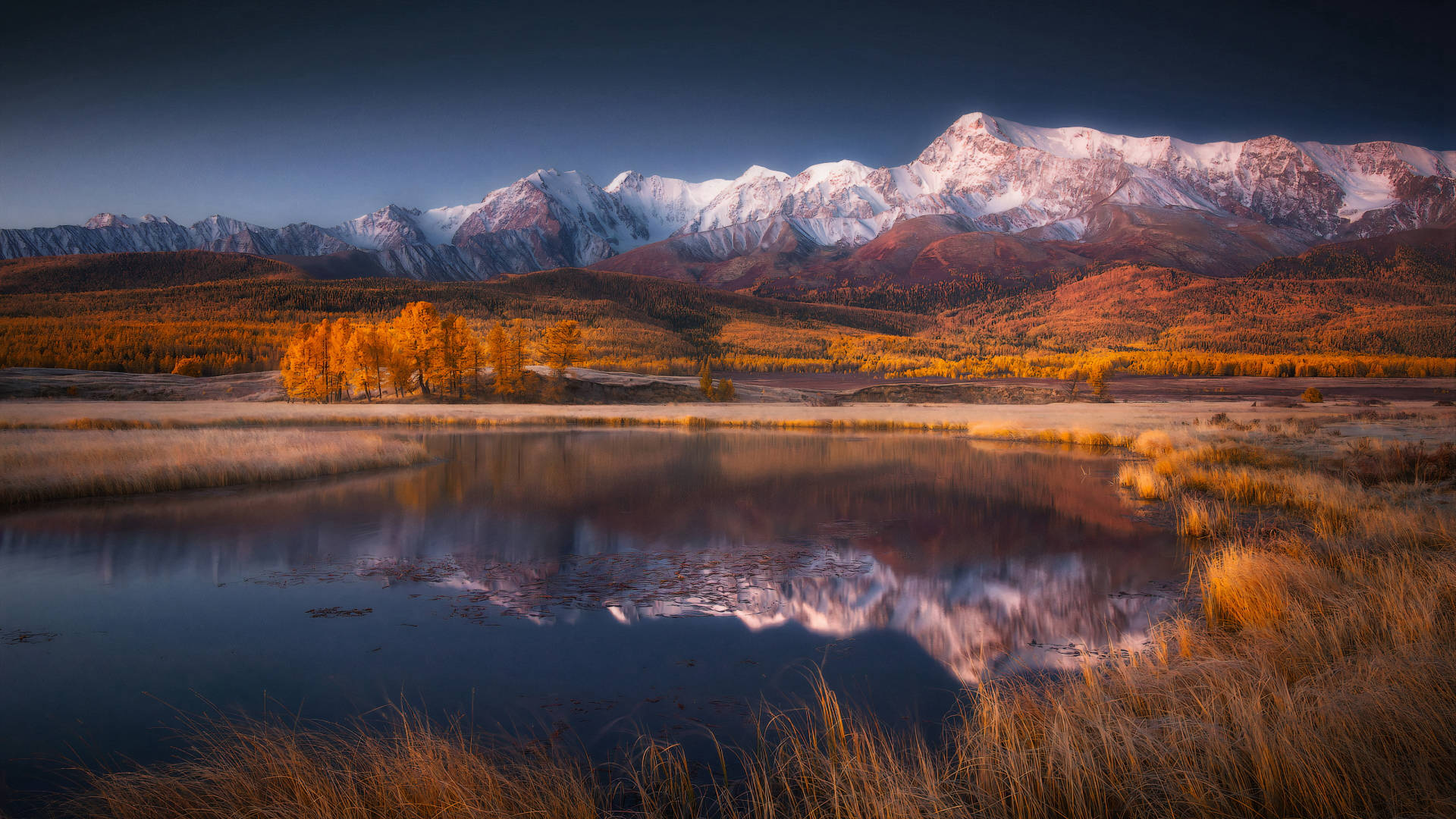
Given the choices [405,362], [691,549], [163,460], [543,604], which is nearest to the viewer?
[543,604]

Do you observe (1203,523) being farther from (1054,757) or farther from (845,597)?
(1054,757)

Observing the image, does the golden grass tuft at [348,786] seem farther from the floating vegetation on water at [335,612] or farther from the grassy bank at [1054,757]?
the floating vegetation on water at [335,612]

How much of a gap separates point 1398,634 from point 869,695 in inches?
194

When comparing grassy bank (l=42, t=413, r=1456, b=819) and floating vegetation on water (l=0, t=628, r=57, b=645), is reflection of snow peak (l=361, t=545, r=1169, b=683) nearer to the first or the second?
grassy bank (l=42, t=413, r=1456, b=819)

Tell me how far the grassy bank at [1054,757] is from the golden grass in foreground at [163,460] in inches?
702

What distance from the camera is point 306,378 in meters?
71.1

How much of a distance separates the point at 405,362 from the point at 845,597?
71.0 m

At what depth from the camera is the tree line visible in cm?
7119

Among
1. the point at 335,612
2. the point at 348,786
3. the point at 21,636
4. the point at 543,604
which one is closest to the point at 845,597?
the point at 543,604

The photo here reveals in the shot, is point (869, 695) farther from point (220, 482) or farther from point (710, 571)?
point (220, 482)

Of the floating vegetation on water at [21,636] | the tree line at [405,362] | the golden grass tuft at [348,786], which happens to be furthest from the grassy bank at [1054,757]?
the tree line at [405,362]

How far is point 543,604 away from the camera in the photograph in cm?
1029

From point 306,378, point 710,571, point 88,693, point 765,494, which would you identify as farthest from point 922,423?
point 306,378

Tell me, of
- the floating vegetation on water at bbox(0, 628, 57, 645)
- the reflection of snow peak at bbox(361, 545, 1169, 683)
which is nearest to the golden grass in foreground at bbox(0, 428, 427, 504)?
the floating vegetation on water at bbox(0, 628, 57, 645)
